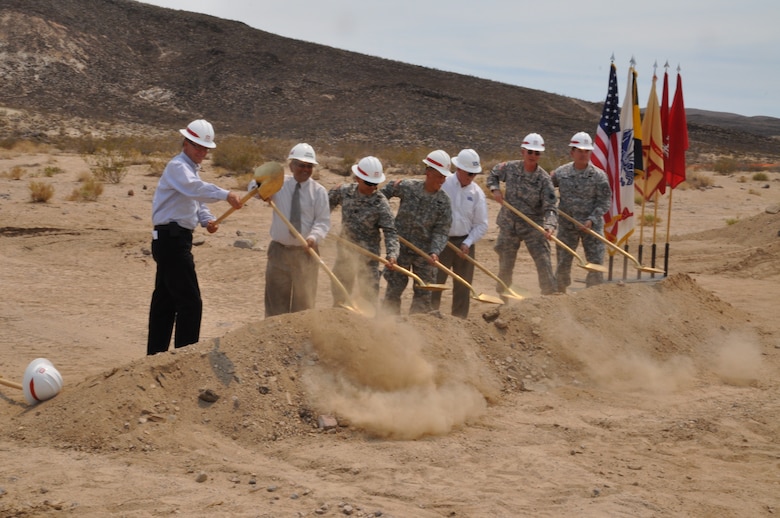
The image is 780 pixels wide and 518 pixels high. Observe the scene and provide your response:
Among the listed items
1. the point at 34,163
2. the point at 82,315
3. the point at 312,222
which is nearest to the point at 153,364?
the point at 312,222

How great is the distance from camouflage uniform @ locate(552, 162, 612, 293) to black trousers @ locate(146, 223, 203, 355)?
172 inches

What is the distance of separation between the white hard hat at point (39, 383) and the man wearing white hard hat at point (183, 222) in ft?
3.06

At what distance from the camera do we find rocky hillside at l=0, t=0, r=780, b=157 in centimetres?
4584

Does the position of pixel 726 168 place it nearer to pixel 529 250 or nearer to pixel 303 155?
pixel 529 250

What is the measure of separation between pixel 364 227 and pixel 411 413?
1.92 metres

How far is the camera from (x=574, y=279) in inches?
547

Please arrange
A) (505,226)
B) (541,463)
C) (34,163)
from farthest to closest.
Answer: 1. (34,163)
2. (505,226)
3. (541,463)

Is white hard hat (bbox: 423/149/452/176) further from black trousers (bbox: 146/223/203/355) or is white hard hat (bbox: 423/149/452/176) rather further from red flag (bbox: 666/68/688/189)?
red flag (bbox: 666/68/688/189)

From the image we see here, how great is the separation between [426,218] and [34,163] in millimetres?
17568

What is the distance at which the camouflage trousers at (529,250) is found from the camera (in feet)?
31.2

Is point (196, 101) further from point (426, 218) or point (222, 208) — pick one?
point (426, 218)

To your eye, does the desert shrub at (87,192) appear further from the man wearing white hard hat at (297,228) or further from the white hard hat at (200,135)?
the white hard hat at (200,135)

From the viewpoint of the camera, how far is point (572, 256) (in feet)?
32.9

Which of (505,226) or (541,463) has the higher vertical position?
(505,226)
